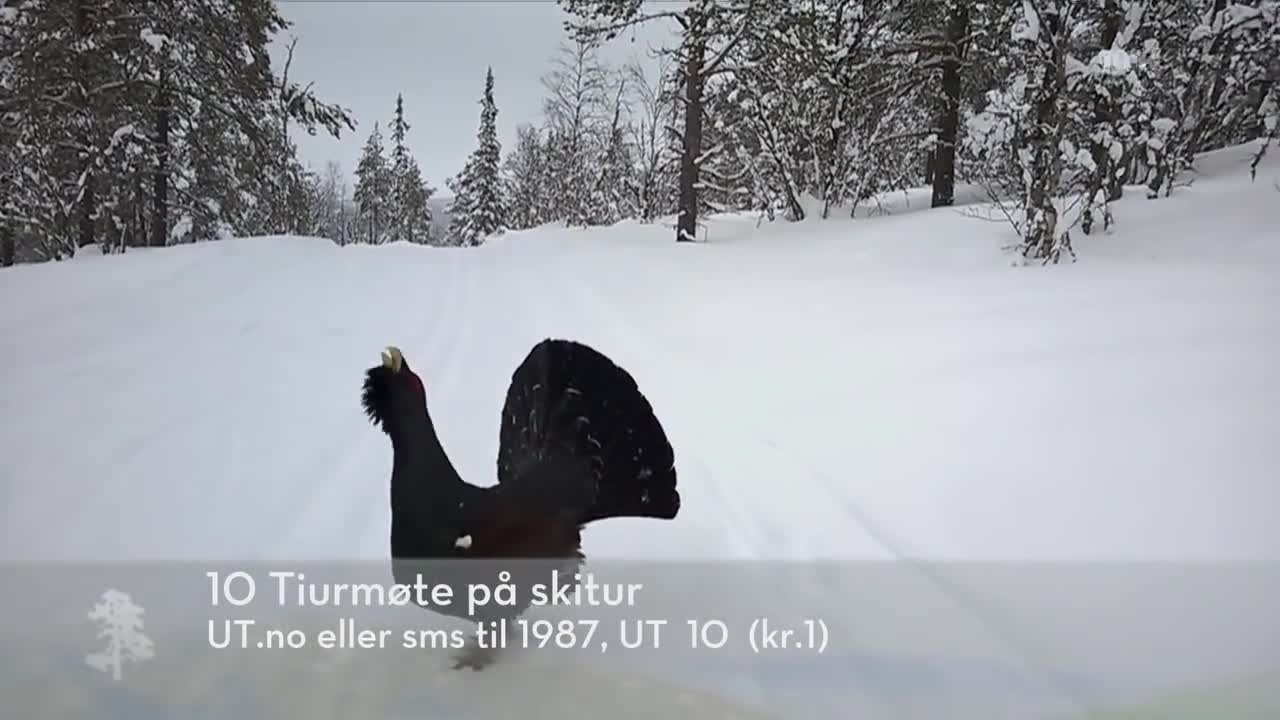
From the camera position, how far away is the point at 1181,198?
3568 mm

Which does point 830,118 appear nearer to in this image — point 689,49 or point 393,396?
point 689,49

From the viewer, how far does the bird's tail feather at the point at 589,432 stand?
42.3 inches

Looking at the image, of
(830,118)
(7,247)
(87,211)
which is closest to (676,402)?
(7,247)

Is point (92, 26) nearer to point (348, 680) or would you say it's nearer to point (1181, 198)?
point (348, 680)

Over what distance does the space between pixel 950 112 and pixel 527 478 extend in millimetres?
6556

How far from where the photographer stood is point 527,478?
1074 millimetres

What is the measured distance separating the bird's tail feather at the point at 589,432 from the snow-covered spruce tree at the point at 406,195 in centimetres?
77

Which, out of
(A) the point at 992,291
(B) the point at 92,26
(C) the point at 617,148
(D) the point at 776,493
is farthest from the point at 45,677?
(A) the point at 992,291

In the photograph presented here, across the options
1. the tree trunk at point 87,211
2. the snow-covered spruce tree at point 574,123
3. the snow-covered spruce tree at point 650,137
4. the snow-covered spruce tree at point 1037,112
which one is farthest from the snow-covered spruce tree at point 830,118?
the tree trunk at point 87,211

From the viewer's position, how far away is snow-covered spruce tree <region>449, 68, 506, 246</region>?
1584 mm

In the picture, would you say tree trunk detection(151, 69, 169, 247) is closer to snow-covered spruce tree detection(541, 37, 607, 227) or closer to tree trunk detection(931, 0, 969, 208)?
snow-covered spruce tree detection(541, 37, 607, 227)

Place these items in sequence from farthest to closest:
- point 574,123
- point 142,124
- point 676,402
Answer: point 142,124 < point 574,123 < point 676,402

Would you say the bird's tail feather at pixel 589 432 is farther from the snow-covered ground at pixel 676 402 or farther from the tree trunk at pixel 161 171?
the tree trunk at pixel 161 171

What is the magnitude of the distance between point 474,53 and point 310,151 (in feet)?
1.78
